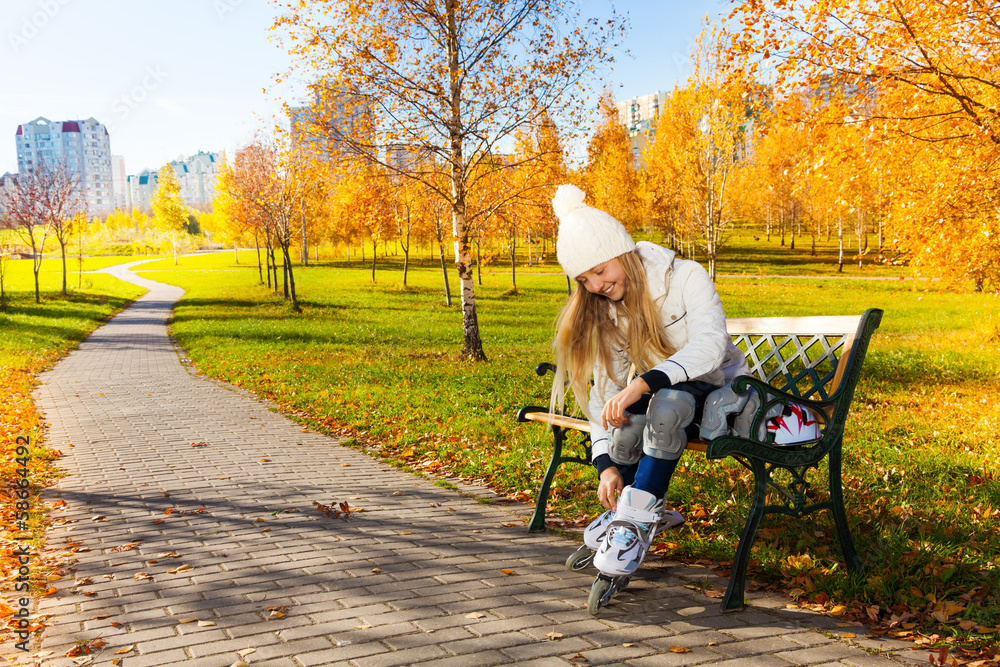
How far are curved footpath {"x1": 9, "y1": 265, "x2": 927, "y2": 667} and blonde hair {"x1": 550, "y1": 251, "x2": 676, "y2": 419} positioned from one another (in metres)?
0.97

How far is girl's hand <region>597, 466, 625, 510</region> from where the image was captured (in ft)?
10.8

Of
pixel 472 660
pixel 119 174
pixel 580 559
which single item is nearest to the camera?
pixel 472 660

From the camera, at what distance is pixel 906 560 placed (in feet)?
11.1

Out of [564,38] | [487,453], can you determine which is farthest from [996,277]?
[487,453]

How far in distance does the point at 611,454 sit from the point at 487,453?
10.1 ft

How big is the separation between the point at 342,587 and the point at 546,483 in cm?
133

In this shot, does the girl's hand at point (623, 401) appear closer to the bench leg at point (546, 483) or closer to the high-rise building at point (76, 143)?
the bench leg at point (546, 483)

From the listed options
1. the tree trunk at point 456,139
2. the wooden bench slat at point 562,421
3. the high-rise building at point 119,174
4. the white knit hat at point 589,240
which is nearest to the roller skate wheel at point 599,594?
the wooden bench slat at point 562,421

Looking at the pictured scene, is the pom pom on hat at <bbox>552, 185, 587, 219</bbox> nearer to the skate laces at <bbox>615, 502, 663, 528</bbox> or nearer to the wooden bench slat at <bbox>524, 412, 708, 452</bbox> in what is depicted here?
the wooden bench slat at <bbox>524, 412, 708, 452</bbox>

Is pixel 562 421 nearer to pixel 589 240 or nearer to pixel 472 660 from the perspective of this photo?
pixel 589 240

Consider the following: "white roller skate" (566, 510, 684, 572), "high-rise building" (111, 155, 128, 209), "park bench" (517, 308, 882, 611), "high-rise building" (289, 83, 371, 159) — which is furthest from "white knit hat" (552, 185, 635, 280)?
"high-rise building" (111, 155, 128, 209)

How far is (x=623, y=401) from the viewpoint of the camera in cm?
301

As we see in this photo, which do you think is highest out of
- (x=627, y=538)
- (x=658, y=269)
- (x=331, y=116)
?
(x=331, y=116)

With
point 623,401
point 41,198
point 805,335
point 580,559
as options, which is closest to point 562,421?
point 580,559
